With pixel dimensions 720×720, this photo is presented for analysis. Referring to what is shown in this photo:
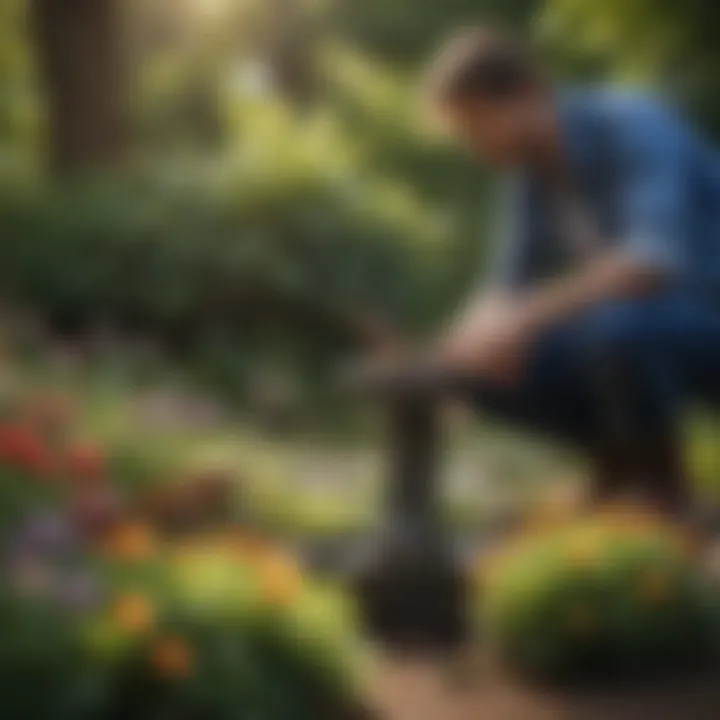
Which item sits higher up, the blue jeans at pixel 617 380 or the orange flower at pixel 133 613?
the blue jeans at pixel 617 380

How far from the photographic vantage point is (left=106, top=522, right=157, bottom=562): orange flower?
2.22 m

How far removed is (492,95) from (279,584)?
65 centimetres

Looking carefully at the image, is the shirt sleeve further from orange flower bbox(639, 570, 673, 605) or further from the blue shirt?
orange flower bbox(639, 570, 673, 605)

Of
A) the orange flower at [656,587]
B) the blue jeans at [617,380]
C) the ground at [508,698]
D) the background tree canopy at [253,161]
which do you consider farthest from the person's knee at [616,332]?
the ground at [508,698]

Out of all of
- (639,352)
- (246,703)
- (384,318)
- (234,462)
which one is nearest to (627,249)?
(639,352)

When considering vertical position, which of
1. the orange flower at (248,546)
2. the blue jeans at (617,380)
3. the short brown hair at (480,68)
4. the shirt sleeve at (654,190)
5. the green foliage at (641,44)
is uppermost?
the green foliage at (641,44)

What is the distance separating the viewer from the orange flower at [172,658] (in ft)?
7.04

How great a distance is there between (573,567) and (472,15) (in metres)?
0.69

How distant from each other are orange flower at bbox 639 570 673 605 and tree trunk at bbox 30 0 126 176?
838mm

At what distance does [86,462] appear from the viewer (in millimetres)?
2295

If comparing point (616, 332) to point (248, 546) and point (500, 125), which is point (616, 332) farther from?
point (248, 546)

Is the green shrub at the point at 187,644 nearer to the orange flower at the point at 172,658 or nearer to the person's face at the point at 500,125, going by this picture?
the orange flower at the point at 172,658

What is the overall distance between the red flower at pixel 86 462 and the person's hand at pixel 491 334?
0.45 metres

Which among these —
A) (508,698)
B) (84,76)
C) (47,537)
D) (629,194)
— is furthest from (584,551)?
(84,76)
